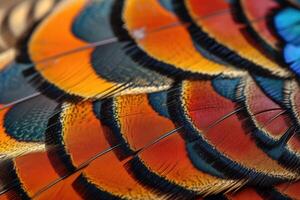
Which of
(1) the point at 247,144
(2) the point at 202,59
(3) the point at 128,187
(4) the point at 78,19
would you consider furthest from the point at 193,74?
(4) the point at 78,19

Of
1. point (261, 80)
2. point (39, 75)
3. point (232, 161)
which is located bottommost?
point (232, 161)

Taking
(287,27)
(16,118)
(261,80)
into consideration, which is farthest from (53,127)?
(287,27)

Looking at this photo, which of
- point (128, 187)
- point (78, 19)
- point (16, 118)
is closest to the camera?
point (128, 187)

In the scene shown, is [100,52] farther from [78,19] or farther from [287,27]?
[287,27]

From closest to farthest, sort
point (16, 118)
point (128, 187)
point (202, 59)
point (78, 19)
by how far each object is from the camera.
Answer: point (128, 187) < point (16, 118) < point (202, 59) < point (78, 19)

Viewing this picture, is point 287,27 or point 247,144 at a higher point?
point 287,27

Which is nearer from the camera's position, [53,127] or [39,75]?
[53,127]

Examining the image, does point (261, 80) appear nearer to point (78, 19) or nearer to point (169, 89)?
point (169, 89)
